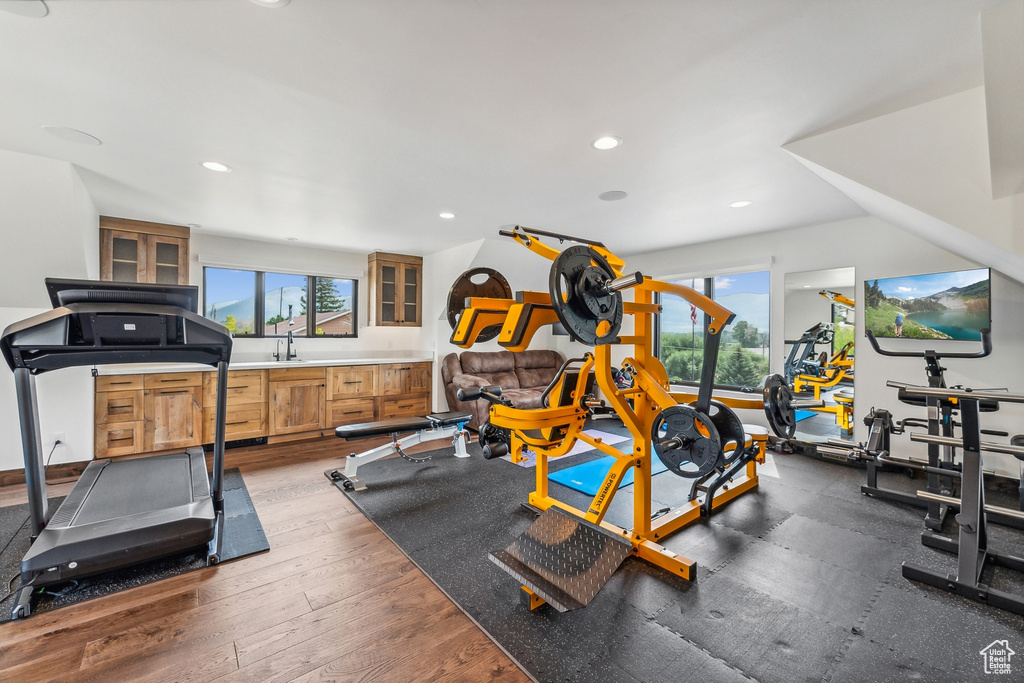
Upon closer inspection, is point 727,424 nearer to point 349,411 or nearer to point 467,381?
point 467,381

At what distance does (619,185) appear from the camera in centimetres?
319

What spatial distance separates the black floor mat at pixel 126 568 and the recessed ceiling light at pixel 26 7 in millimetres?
2509

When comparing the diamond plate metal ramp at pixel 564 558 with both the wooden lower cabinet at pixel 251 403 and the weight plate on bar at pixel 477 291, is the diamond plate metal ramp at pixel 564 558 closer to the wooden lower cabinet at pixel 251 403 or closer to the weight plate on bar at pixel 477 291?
the weight plate on bar at pixel 477 291

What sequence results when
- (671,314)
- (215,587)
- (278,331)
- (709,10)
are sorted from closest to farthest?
(709,10) → (215,587) → (278,331) → (671,314)

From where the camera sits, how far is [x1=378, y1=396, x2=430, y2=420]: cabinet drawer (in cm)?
551

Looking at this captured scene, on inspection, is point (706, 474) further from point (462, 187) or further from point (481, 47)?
point (462, 187)

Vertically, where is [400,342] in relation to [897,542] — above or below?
above

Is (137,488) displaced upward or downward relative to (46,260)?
downward

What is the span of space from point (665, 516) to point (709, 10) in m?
2.69

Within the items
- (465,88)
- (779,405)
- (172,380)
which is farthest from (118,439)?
(779,405)

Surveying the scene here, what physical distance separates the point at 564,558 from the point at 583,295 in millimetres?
1291

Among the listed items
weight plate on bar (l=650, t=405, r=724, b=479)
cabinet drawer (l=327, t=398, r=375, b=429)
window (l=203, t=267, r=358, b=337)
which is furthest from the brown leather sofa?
weight plate on bar (l=650, t=405, r=724, b=479)

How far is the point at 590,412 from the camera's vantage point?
2867 millimetres

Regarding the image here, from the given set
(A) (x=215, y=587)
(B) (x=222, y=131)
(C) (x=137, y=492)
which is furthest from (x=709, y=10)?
(C) (x=137, y=492)
